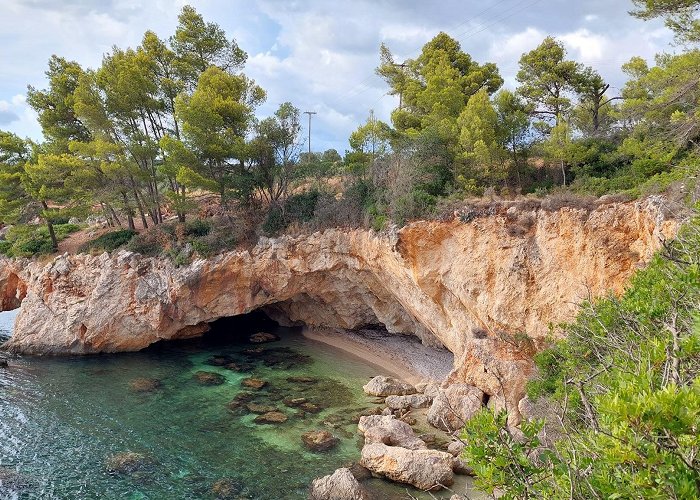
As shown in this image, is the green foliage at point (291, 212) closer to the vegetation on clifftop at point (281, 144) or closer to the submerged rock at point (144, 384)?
the vegetation on clifftop at point (281, 144)

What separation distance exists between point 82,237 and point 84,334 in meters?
7.94

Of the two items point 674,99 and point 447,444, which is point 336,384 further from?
point 674,99

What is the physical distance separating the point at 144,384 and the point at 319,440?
9.71 meters

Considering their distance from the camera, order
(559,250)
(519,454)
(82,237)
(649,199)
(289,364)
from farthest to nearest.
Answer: (82,237), (289,364), (559,250), (649,199), (519,454)

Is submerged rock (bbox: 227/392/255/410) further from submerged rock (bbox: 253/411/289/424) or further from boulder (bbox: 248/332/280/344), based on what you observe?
boulder (bbox: 248/332/280/344)

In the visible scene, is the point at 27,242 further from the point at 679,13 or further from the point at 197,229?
the point at 679,13

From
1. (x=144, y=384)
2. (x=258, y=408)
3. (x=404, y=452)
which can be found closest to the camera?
(x=404, y=452)

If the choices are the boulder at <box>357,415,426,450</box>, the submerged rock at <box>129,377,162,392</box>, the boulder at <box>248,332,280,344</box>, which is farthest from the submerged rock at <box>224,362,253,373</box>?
the boulder at <box>357,415,426,450</box>

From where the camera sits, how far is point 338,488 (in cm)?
1130

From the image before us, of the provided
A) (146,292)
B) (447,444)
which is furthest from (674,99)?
(146,292)

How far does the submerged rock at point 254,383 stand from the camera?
19.1m

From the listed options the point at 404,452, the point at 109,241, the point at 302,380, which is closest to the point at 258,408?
the point at 302,380

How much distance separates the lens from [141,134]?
25.2 metres

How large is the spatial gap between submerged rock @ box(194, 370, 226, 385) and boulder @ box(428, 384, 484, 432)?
32.4 ft
